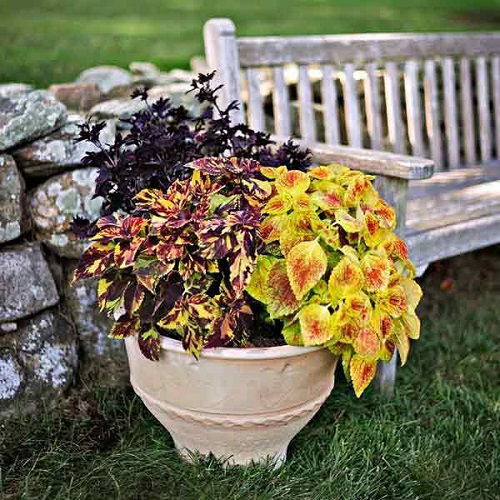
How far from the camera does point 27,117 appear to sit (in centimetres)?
265

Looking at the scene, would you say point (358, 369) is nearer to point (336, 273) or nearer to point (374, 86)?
point (336, 273)

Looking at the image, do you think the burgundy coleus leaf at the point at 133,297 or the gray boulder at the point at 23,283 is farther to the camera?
the gray boulder at the point at 23,283

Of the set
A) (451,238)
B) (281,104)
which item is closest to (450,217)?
(451,238)

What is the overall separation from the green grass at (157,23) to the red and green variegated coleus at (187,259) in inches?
80.8

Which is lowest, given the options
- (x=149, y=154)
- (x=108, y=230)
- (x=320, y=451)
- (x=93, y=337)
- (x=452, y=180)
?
(x=320, y=451)

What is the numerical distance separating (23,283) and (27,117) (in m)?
0.54

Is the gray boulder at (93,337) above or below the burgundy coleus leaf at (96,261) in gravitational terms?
below

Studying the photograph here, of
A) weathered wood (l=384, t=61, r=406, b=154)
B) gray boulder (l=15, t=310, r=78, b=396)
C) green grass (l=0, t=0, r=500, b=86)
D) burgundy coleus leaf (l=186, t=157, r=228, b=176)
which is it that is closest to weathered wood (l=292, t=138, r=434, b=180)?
burgundy coleus leaf (l=186, t=157, r=228, b=176)

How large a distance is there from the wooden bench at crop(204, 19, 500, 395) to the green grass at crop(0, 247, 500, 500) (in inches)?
8.4

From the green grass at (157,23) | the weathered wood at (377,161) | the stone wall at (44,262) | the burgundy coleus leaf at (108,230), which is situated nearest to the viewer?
the burgundy coleus leaf at (108,230)

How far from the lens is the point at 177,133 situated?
99.3 inches

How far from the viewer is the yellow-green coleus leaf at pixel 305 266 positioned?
2.12 metres

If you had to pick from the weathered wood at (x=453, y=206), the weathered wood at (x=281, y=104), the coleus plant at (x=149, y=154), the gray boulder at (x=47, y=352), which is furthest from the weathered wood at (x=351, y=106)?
the gray boulder at (x=47, y=352)

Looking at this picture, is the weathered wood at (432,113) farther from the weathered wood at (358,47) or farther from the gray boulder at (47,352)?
the gray boulder at (47,352)
